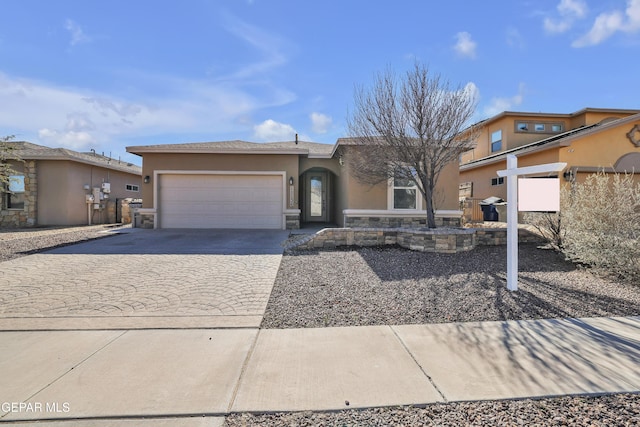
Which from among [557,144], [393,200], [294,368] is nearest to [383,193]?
[393,200]

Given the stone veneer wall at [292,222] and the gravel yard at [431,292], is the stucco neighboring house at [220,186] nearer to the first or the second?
the stone veneer wall at [292,222]

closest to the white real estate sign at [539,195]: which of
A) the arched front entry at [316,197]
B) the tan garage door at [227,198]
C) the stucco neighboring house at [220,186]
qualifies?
the stucco neighboring house at [220,186]

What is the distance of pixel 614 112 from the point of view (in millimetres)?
17703

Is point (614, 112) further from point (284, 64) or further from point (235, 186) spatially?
point (235, 186)

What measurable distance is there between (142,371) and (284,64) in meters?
12.5

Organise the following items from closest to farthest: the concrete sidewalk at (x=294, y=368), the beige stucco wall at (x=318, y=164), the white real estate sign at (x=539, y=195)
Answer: the concrete sidewalk at (x=294, y=368)
the white real estate sign at (x=539, y=195)
the beige stucco wall at (x=318, y=164)

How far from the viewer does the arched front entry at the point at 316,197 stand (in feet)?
56.2

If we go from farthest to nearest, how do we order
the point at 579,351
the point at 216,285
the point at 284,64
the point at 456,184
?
the point at 284,64, the point at 456,184, the point at 216,285, the point at 579,351

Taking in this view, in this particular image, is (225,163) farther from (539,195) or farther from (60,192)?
(539,195)

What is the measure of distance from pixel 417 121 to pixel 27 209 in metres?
18.5

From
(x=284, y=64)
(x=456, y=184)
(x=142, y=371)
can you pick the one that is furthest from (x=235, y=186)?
(x=142, y=371)

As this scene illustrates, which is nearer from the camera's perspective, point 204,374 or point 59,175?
point 204,374

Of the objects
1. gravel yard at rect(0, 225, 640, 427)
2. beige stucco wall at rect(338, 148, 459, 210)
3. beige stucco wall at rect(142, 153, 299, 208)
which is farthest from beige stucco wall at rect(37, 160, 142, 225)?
beige stucco wall at rect(338, 148, 459, 210)

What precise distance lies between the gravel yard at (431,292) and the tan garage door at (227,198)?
20.5 feet
